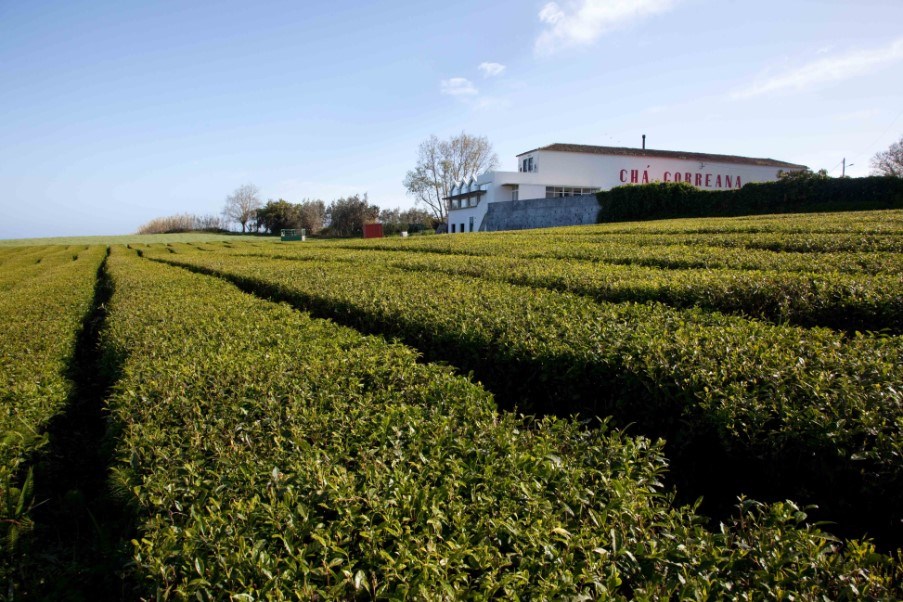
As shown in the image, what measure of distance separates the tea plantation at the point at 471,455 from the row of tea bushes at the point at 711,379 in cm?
2

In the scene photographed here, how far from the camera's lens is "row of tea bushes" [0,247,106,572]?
2.78 m

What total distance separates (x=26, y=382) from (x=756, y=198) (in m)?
33.0

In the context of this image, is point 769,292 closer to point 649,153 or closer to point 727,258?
→ point 727,258

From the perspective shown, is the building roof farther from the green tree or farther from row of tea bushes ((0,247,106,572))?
row of tea bushes ((0,247,106,572))

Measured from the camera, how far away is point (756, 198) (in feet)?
92.6

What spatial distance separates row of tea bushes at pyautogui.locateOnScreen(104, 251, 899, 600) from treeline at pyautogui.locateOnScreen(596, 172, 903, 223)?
3038 cm

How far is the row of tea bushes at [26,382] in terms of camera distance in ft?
9.13

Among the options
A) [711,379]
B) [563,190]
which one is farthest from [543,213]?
[711,379]

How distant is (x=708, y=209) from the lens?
98.6ft

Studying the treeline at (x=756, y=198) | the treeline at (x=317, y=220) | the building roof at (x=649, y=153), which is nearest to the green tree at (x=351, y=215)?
the treeline at (x=317, y=220)

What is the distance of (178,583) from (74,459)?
3.34 meters

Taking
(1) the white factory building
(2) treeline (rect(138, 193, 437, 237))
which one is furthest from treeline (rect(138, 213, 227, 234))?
(1) the white factory building

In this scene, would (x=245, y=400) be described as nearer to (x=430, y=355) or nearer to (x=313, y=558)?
(x=313, y=558)

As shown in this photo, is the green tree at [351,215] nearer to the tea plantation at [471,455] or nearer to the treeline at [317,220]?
the treeline at [317,220]
